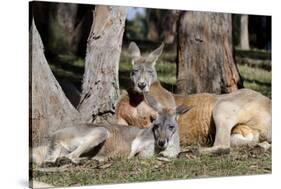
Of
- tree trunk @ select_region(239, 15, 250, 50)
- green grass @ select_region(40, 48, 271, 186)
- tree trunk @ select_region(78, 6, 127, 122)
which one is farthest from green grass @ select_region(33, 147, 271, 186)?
tree trunk @ select_region(239, 15, 250, 50)

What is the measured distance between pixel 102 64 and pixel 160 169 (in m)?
1.10

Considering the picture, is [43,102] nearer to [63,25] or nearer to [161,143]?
[63,25]

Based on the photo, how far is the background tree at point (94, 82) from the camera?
20.4 ft

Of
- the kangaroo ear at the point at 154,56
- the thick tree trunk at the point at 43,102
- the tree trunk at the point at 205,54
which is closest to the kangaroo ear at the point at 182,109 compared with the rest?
the tree trunk at the point at 205,54

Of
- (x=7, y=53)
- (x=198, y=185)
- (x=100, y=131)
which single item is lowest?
(x=198, y=185)

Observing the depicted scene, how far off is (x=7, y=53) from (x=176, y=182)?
1.99 meters

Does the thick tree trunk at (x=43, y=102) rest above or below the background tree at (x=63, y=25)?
below

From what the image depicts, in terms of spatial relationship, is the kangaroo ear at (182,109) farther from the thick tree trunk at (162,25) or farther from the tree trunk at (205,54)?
the thick tree trunk at (162,25)

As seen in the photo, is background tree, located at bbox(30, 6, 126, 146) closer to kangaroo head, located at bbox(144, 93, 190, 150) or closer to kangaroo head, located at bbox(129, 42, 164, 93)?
kangaroo head, located at bbox(129, 42, 164, 93)

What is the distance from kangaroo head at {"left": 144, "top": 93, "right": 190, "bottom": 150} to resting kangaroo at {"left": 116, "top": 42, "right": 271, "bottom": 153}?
0.21 feet

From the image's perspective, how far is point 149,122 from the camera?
6.68 metres

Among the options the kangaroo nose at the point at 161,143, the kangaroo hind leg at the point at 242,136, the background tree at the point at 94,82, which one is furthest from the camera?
the kangaroo hind leg at the point at 242,136

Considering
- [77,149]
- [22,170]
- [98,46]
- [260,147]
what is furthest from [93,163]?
[260,147]
